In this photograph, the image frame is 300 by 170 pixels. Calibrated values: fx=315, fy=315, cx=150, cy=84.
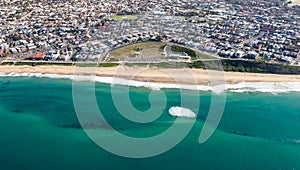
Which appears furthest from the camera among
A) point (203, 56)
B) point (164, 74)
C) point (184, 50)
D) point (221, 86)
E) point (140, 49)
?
point (140, 49)

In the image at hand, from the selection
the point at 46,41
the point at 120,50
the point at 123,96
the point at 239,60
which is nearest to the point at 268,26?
the point at 239,60

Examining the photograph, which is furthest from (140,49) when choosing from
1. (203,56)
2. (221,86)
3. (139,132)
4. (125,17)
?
(139,132)

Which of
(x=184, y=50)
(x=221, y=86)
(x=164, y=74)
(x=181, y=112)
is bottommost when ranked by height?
(x=181, y=112)

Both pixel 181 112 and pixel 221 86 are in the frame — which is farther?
pixel 221 86

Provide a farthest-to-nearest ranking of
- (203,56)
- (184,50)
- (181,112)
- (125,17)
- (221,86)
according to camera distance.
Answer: (125,17)
(184,50)
(203,56)
(221,86)
(181,112)

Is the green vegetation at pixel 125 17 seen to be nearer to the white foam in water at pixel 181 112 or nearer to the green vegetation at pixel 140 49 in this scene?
the green vegetation at pixel 140 49

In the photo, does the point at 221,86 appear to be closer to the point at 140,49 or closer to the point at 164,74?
the point at 164,74
